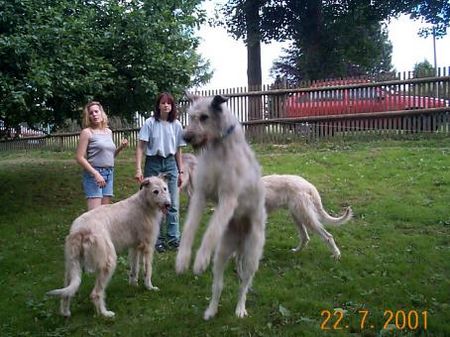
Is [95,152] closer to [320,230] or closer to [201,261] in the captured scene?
[201,261]

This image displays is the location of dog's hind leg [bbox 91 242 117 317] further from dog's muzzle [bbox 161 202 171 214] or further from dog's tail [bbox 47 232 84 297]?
dog's muzzle [bbox 161 202 171 214]

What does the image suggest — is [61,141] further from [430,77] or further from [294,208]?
[294,208]

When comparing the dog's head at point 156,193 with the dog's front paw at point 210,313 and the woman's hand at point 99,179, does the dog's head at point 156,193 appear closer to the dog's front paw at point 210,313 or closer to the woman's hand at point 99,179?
the woman's hand at point 99,179

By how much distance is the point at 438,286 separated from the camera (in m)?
5.50

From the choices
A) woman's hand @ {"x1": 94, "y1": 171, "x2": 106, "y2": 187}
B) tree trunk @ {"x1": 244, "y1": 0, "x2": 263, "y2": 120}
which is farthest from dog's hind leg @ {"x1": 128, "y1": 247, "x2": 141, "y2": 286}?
tree trunk @ {"x1": 244, "y1": 0, "x2": 263, "y2": 120}

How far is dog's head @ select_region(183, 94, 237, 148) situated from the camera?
429 cm

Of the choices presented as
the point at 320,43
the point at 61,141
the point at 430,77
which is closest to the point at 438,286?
the point at 430,77

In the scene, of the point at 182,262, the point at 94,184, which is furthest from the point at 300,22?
the point at 182,262

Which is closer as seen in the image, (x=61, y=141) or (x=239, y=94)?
(x=239, y=94)

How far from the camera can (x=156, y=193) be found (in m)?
5.89

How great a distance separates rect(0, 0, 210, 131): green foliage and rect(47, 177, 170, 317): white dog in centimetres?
328

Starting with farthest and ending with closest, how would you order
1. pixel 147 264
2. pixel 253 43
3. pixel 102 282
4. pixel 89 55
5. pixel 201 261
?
pixel 253 43
pixel 89 55
pixel 147 264
pixel 102 282
pixel 201 261

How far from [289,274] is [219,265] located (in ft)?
4.83

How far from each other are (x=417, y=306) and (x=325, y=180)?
18.5 feet
